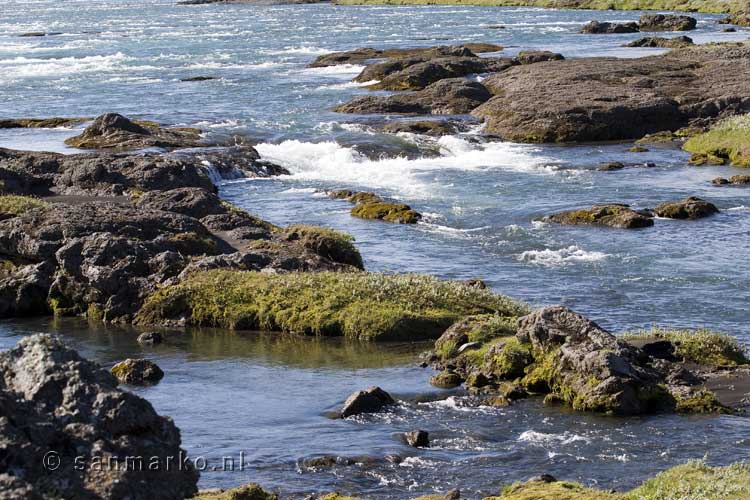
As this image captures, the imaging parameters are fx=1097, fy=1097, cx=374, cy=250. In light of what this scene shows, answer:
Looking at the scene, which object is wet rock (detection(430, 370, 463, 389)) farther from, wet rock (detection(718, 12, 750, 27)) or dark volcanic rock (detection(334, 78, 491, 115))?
wet rock (detection(718, 12, 750, 27))

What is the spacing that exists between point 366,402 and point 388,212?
74.0ft

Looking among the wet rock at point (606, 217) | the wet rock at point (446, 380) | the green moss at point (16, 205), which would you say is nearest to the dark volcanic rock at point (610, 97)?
the wet rock at point (606, 217)

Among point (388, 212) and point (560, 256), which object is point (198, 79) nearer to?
point (388, 212)

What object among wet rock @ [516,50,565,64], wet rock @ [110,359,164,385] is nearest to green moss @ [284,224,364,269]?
wet rock @ [110,359,164,385]

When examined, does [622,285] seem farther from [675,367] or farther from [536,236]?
[675,367]

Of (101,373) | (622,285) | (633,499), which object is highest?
(101,373)

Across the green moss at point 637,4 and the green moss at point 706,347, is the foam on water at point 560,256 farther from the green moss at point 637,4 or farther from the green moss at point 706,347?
the green moss at point 637,4

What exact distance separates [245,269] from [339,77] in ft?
178

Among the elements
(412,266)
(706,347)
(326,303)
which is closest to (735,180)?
(412,266)

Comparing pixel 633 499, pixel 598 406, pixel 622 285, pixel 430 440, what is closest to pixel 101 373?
pixel 633 499

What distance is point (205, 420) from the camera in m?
20.6

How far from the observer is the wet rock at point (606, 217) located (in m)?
40.3

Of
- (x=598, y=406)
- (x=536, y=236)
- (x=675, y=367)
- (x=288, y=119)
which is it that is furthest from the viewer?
(x=288, y=119)

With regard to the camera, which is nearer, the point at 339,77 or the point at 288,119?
the point at 288,119
